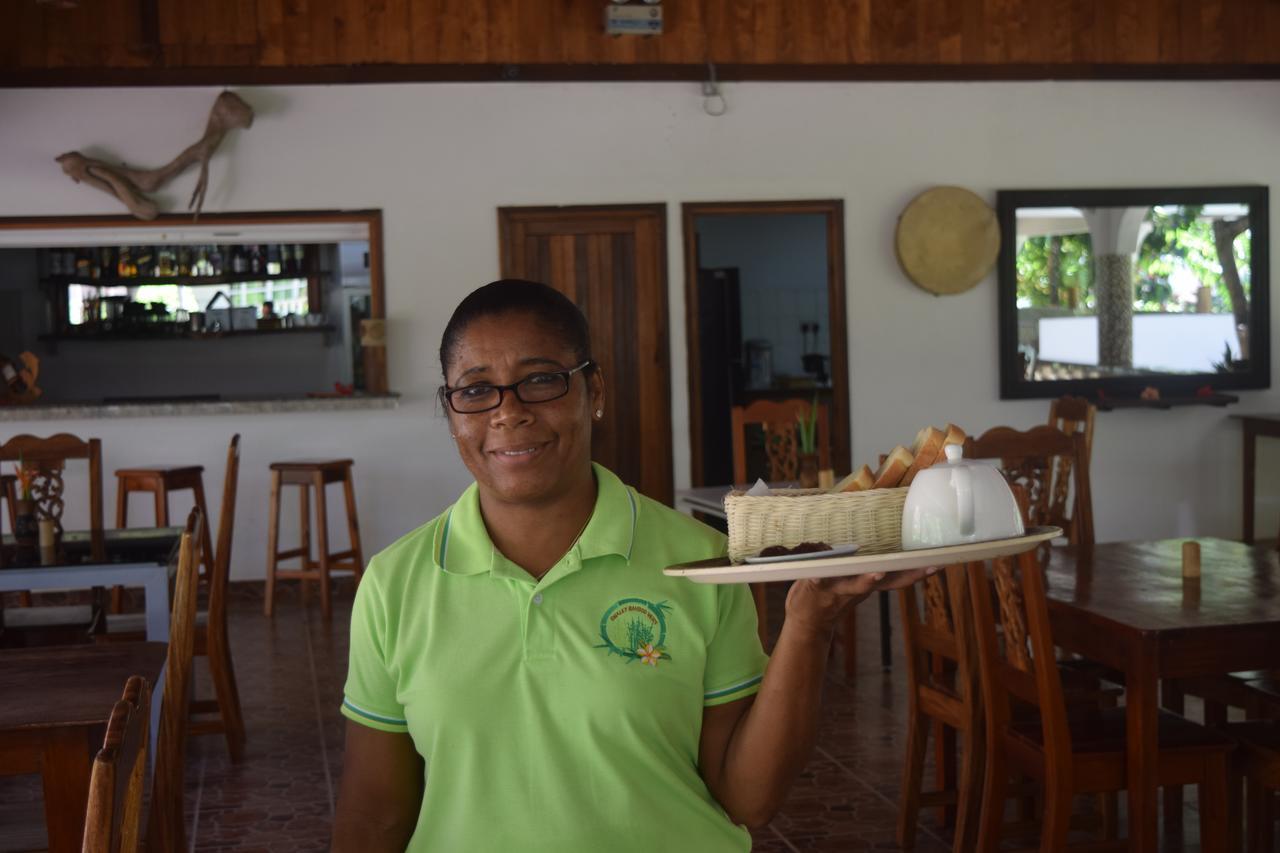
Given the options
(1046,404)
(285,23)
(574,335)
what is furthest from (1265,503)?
(574,335)

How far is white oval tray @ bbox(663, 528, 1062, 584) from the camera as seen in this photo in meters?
1.50

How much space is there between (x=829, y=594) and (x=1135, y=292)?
7639 mm

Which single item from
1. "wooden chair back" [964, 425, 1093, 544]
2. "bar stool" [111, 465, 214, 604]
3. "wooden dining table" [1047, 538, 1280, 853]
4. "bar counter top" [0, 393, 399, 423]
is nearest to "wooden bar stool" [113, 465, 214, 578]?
"bar stool" [111, 465, 214, 604]

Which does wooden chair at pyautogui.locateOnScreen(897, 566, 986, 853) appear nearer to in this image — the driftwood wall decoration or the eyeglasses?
the eyeglasses

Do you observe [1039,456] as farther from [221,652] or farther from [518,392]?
[518,392]

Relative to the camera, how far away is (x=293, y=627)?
22.9 feet

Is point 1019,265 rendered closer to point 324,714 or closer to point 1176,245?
point 1176,245

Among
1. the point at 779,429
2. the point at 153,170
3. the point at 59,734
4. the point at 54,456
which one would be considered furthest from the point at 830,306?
the point at 59,734

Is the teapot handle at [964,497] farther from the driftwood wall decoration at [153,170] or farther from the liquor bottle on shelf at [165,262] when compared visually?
the liquor bottle on shelf at [165,262]

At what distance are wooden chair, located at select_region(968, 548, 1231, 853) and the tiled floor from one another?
63cm

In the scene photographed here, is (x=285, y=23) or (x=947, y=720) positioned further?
(x=285, y=23)

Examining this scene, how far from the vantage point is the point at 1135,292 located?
861 centimetres

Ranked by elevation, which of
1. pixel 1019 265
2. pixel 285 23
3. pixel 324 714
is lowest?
pixel 324 714

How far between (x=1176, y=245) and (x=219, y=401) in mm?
5697
